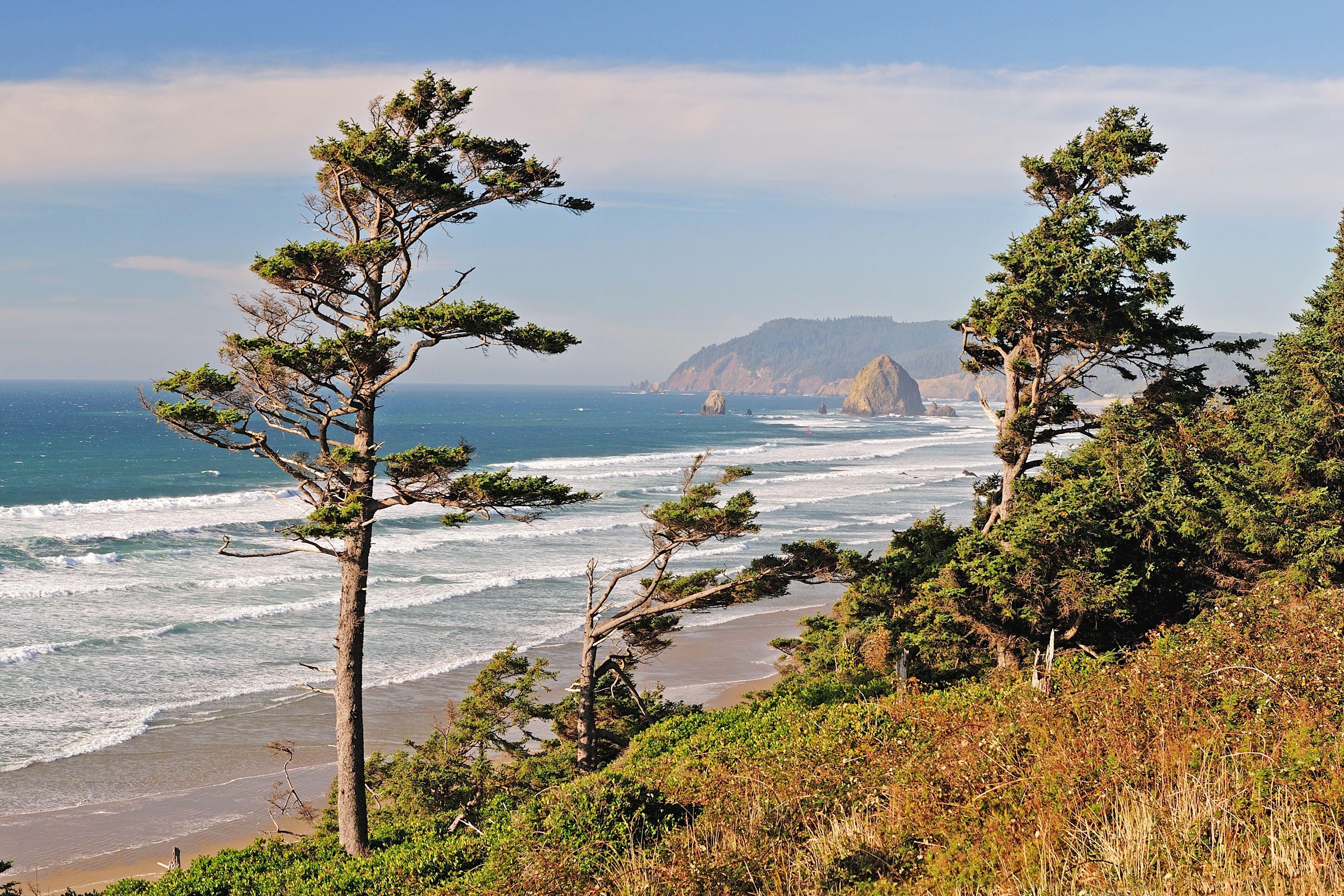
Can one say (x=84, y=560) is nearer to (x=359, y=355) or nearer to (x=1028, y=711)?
(x=359, y=355)

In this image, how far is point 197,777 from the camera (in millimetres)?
16703

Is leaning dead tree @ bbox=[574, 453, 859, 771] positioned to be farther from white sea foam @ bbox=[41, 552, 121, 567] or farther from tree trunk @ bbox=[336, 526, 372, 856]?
white sea foam @ bbox=[41, 552, 121, 567]

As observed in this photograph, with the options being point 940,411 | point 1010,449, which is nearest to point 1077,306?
point 1010,449

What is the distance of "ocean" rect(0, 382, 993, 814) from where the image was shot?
66.4 feet

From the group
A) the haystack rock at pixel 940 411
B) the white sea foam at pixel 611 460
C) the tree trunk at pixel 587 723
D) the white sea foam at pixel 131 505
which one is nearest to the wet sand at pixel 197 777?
the tree trunk at pixel 587 723

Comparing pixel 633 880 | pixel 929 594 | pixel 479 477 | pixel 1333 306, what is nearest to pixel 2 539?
pixel 479 477

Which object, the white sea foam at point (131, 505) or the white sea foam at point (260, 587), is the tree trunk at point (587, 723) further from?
the white sea foam at point (131, 505)

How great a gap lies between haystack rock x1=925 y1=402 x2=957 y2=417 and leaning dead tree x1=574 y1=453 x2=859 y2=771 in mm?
177497

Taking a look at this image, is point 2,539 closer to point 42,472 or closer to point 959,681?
point 42,472

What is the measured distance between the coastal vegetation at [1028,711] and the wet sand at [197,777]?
2129mm

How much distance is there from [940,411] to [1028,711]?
19208 cm

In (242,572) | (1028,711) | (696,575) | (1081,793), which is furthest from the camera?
(242,572)

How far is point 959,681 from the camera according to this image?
41.8 feet

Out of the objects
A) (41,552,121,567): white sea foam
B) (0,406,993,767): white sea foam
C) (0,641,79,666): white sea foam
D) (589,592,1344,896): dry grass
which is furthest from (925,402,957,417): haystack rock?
(589,592,1344,896): dry grass
